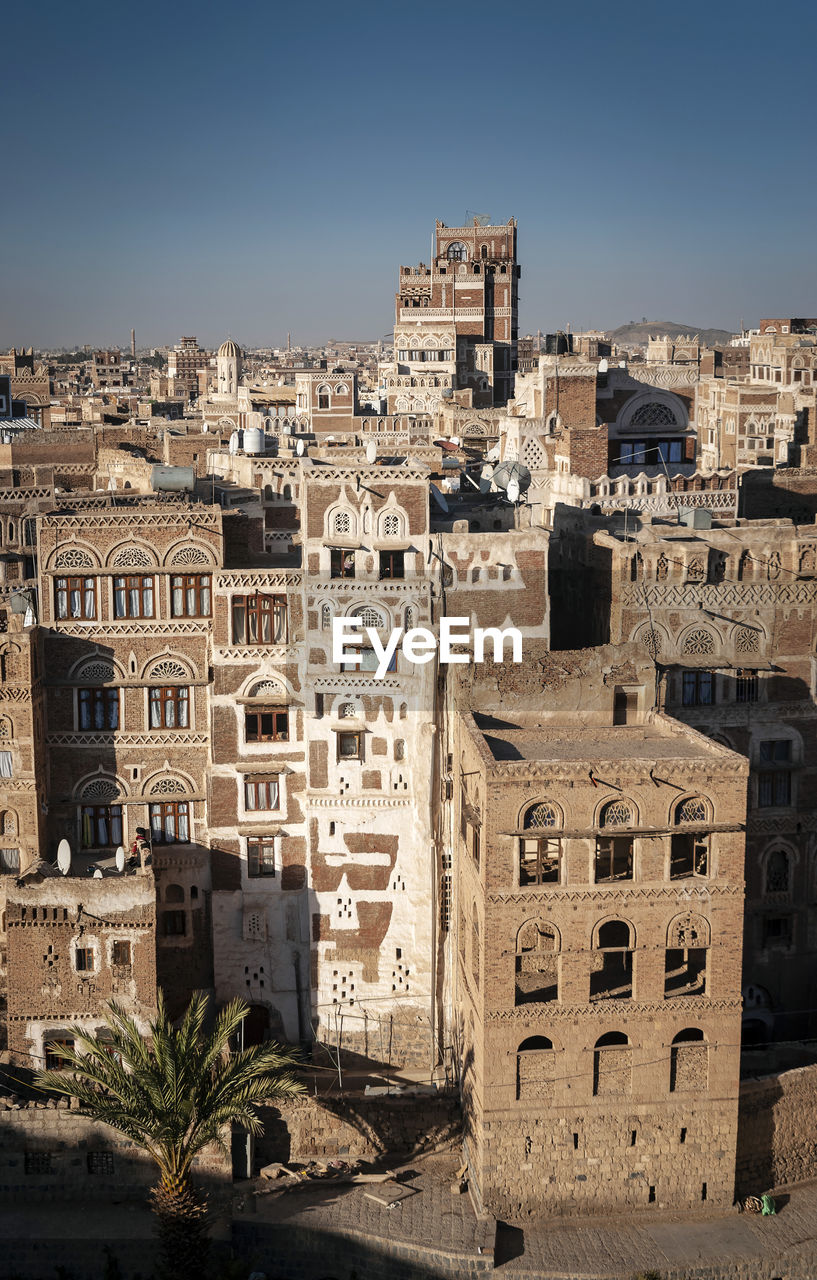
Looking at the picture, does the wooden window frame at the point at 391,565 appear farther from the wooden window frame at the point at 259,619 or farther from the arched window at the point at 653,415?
the arched window at the point at 653,415

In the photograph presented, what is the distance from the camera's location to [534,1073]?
29.4 meters

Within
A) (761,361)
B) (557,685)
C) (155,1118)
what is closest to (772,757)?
(557,685)

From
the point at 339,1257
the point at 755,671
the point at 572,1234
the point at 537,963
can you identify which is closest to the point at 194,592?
the point at 537,963

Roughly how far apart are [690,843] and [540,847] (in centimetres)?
290

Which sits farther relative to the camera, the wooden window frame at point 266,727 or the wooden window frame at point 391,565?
the wooden window frame at point 266,727

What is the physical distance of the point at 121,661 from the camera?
34438 mm

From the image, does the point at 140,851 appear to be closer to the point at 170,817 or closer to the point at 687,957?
the point at 170,817

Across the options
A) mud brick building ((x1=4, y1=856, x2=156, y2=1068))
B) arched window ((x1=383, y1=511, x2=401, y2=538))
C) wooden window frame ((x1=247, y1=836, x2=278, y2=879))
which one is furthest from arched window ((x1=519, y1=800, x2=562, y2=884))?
mud brick building ((x1=4, y1=856, x2=156, y2=1068))

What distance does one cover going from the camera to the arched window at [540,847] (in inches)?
1128

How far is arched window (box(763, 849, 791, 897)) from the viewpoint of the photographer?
36.6 m

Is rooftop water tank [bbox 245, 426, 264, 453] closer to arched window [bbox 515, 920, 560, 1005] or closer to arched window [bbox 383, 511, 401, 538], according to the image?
arched window [bbox 383, 511, 401, 538]

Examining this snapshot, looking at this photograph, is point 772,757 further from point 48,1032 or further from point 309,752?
point 48,1032

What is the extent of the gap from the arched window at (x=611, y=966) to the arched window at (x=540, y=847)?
1.41m

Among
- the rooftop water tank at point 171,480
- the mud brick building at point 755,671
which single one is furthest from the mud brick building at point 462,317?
the mud brick building at point 755,671
